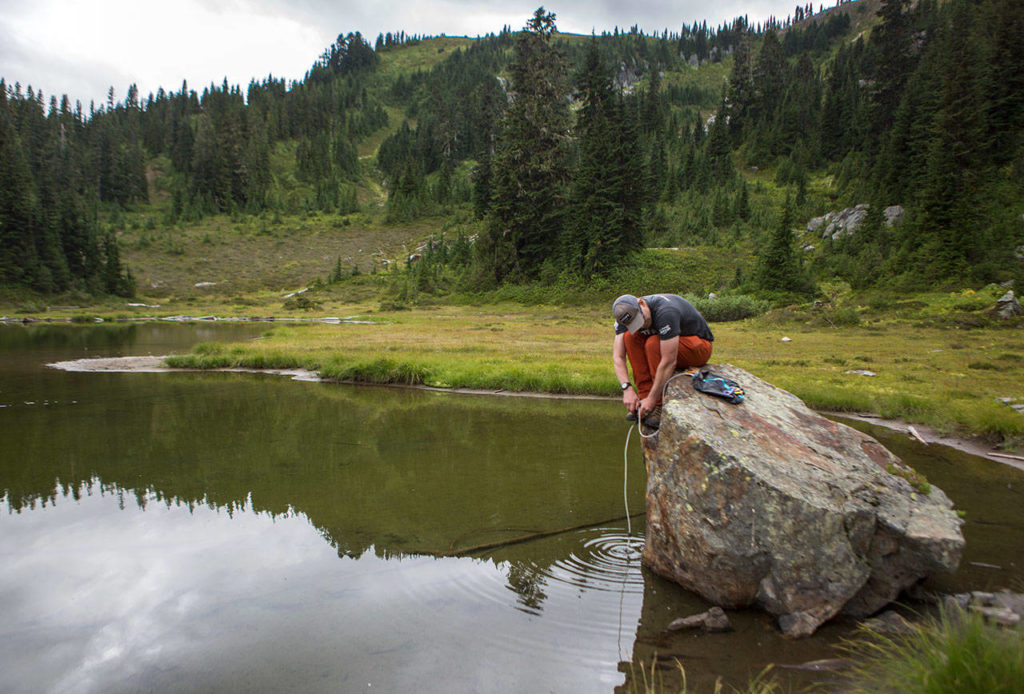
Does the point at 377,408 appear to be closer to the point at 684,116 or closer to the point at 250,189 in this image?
the point at 250,189

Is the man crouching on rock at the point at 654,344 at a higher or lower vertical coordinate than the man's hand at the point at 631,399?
higher

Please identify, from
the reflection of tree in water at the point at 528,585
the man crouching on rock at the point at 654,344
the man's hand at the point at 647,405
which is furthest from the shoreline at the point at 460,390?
the reflection of tree in water at the point at 528,585

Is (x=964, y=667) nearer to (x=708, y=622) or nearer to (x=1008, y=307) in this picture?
(x=708, y=622)

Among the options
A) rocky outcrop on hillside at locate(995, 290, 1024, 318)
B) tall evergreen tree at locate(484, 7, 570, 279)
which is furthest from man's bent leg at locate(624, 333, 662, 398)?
tall evergreen tree at locate(484, 7, 570, 279)

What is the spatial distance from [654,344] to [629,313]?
612mm

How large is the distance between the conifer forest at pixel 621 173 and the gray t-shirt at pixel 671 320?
34.3 meters

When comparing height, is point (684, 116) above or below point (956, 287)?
above

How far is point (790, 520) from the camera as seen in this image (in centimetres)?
505

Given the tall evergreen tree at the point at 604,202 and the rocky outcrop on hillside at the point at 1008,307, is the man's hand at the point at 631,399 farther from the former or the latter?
the tall evergreen tree at the point at 604,202

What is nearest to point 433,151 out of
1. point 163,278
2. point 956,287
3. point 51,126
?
point 163,278

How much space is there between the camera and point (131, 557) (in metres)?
6.75

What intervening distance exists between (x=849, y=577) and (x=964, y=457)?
7.44 metres

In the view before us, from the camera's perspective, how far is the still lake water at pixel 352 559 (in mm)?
4762

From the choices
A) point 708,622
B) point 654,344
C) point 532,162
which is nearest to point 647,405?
point 654,344
